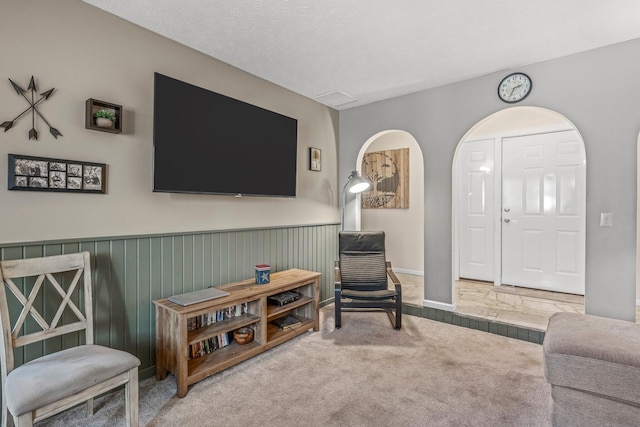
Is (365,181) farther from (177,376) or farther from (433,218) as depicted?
(177,376)

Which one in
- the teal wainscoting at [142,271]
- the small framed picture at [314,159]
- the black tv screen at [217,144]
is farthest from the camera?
the small framed picture at [314,159]

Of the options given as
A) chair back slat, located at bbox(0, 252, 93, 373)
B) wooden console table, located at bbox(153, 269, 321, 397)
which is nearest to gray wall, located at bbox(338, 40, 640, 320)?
wooden console table, located at bbox(153, 269, 321, 397)

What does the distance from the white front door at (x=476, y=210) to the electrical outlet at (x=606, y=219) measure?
1.89m

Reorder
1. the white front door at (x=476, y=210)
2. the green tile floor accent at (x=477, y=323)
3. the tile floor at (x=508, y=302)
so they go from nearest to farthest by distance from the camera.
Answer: the green tile floor accent at (x=477, y=323), the tile floor at (x=508, y=302), the white front door at (x=476, y=210)

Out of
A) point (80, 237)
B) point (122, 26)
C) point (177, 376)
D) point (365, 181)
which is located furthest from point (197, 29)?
point (177, 376)

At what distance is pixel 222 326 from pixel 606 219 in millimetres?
3057

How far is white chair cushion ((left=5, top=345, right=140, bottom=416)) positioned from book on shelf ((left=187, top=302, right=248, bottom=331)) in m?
0.69

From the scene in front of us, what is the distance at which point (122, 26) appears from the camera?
6.95 ft

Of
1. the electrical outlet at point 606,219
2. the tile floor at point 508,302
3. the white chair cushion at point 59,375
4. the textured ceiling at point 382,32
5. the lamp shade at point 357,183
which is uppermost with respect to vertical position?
the textured ceiling at point 382,32

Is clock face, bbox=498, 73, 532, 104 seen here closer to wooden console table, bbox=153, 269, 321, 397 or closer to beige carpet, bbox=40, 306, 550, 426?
beige carpet, bbox=40, 306, 550, 426

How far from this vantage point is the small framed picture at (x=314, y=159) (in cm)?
361

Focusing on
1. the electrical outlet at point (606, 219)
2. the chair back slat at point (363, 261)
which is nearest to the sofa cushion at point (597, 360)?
the electrical outlet at point (606, 219)

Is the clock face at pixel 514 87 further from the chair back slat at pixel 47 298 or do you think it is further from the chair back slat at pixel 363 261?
the chair back slat at pixel 47 298

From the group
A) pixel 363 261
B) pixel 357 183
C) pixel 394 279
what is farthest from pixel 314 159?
pixel 394 279
